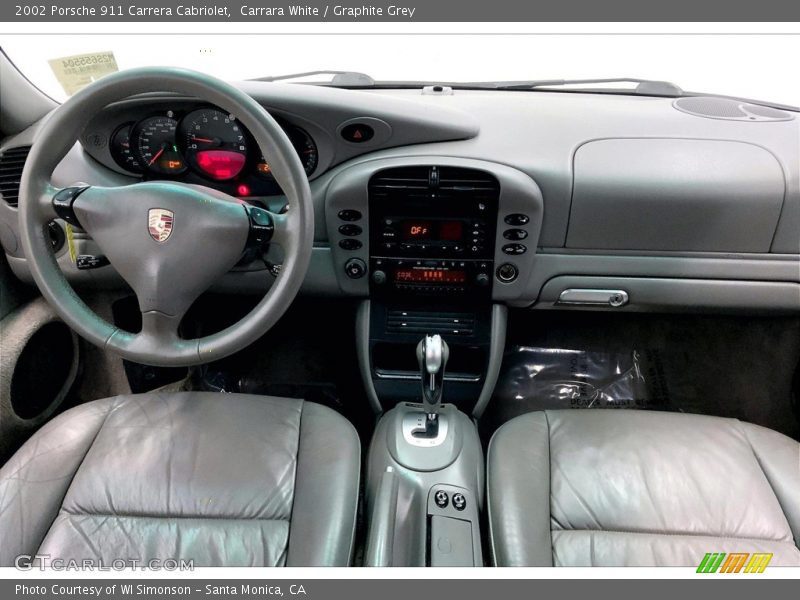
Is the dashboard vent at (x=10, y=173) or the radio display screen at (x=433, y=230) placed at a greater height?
the dashboard vent at (x=10, y=173)

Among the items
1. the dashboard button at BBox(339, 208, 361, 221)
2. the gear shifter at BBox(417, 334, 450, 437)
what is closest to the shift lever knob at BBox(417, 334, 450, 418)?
the gear shifter at BBox(417, 334, 450, 437)

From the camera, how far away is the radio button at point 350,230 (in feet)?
4.62

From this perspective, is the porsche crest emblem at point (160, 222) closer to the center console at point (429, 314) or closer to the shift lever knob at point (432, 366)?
the center console at point (429, 314)

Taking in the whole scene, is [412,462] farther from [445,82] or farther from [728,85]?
[728,85]

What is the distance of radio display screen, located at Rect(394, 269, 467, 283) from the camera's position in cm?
145

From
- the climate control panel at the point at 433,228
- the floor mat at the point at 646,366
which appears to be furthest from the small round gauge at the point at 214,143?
the floor mat at the point at 646,366

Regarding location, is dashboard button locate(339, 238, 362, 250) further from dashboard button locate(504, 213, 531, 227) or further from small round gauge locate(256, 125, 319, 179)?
dashboard button locate(504, 213, 531, 227)

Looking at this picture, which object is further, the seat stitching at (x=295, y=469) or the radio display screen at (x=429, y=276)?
the radio display screen at (x=429, y=276)

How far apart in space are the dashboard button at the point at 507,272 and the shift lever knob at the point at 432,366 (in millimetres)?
A: 332

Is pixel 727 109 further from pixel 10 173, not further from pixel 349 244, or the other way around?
pixel 10 173

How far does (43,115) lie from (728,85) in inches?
79.4

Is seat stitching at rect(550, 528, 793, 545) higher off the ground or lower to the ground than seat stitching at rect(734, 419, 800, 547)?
lower

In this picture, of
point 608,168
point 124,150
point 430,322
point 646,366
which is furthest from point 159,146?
point 646,366

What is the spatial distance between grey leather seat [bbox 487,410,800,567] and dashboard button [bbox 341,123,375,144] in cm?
78
